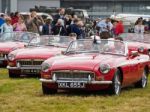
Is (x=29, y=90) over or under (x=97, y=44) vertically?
under

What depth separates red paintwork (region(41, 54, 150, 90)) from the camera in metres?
13.1

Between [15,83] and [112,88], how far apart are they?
3511 mm

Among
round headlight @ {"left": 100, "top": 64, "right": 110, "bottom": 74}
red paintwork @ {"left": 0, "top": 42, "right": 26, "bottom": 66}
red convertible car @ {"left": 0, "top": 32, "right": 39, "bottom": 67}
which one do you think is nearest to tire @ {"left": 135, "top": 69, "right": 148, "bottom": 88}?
round headlight @ {"left": 100, "top": 64, "right": 110, "bottom": 74}

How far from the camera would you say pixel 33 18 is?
1033 inches

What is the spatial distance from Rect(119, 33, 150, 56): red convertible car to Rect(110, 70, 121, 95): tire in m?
8.15

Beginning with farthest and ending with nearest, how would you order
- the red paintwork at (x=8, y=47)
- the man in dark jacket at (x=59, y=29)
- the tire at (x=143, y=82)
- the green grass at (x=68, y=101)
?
the man in dark jacket at (x=59, y=29) < the red paintwork at (x=8, y=47) < the tire at (x=143, y=82) < the green grass at (x=68, y=101)

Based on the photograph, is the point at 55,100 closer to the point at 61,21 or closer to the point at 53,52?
the point at 53,52

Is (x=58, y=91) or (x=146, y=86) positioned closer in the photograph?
(x=58, y=91)

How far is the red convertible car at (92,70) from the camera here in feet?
43.0

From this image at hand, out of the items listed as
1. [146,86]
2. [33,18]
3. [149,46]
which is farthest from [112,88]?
[33,18]

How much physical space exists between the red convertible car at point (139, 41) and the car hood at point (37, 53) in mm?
4398

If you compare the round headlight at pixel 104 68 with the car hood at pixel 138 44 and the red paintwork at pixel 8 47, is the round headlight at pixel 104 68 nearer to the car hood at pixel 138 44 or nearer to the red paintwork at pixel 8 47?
the red paintwork at pixel 8 47

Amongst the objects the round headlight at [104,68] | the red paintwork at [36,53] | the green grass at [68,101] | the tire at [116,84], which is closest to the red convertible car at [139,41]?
the red paintwork at [36,53]

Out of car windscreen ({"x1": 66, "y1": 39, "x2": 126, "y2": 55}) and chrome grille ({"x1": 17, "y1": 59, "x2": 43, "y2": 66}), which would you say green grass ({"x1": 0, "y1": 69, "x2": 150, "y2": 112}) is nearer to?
car windscreen ({"x1": 66, "y1": 39, "x2": 126, "y2": 55})
